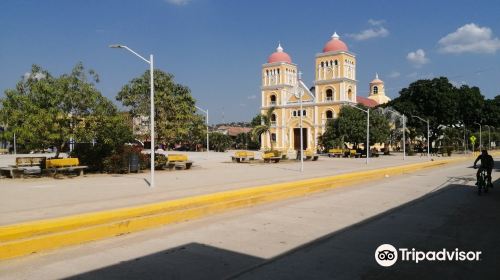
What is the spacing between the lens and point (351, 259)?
666cm

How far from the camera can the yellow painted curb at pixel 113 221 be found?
7023 mm

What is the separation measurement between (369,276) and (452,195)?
10009mm

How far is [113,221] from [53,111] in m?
13.8

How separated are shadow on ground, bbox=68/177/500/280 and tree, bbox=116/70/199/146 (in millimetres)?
18007

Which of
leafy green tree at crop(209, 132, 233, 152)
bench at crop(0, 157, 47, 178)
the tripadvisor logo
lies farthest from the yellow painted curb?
leafy green tree at crop(209, 132, 233, 152)

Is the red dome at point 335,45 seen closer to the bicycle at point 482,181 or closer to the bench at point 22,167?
the bench at point 22,167

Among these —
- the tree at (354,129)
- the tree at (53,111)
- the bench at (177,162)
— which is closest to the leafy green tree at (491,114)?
the tree at (354,129)

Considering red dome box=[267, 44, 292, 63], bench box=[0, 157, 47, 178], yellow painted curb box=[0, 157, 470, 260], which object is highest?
red dome box=[267, 44, 292, 63]

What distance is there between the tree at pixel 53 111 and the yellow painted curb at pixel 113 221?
1199 centimetres

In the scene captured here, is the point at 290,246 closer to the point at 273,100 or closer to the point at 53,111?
the point at 53,111

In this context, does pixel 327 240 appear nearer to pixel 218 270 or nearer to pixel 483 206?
pixel 218 270

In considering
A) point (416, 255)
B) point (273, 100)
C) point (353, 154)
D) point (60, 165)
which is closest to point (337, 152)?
point (353, 154)

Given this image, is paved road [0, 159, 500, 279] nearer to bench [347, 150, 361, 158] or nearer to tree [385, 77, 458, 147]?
bench [347, 150, 361, 158]

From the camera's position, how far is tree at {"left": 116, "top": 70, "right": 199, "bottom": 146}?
2595 cm
